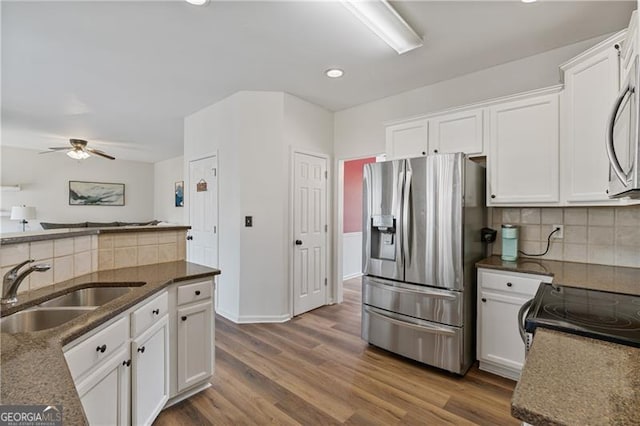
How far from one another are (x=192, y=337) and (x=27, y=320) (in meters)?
0.87

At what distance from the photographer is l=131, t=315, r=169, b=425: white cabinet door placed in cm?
152

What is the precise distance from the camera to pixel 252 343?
2885mm

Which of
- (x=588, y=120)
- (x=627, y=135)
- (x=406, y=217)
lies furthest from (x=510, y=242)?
(x=627, y=135)

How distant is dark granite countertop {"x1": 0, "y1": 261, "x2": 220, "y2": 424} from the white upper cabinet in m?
2.79

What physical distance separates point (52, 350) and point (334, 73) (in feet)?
9.71

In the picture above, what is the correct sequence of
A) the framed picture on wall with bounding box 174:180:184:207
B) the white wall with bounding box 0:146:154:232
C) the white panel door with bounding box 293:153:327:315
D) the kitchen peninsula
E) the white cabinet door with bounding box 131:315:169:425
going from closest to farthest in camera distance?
the kitchen peninsula < the white cabinet door with bounding box 131:315:169:425 < the white panel door with bounding box 293:153:327:315 < the white wall with bounding box 0:146:154:232 < the framed picture on wall with bounding box 174:180:184:207

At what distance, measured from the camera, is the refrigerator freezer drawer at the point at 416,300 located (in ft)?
7.38

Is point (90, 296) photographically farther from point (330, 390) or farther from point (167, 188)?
point (167, 188)

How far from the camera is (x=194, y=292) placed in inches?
77.5

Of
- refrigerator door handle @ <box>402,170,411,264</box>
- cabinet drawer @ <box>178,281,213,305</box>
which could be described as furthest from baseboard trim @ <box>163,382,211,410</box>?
refrigerator door handle @ <box>402,170,411,264</box>

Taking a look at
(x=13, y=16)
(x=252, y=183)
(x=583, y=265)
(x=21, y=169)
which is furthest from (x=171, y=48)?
(x=21, y=169)

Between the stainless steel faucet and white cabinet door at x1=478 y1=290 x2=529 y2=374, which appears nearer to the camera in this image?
the stainless steel faucet

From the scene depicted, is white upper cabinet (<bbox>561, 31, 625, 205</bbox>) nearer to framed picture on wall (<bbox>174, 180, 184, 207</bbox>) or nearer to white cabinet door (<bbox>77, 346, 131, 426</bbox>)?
white cabinet door (<bbox>77, 346, 131, 426</bbox>)

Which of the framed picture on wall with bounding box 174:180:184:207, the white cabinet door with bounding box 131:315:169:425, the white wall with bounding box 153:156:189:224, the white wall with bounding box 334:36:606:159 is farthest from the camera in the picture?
the white wall with bounding box 153:156:189:224
